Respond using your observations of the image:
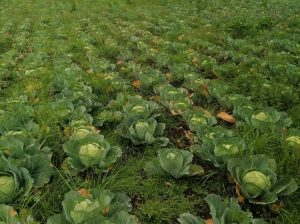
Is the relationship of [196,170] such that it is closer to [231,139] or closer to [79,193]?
[231,139]

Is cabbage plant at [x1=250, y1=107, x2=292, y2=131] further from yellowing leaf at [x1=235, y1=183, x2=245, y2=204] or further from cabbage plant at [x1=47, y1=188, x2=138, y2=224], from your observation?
cabbage plant at [x1=47, y1=188, x2=138, y2=224]

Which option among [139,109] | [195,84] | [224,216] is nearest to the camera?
[224,216]

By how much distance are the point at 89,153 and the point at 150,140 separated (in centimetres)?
95

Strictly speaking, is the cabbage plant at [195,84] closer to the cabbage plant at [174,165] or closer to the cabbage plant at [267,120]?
the cabbage plant at [267,120]

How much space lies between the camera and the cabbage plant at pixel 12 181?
11.0ft

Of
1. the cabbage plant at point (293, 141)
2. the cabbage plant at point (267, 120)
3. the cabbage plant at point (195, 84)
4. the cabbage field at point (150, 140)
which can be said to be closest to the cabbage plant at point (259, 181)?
the cabbage field at point (150, 140)

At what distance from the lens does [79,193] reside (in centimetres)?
322

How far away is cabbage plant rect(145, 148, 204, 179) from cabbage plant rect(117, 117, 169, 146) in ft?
1.88

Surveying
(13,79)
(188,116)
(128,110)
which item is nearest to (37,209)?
(128,110)

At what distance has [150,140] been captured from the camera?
4562 mm

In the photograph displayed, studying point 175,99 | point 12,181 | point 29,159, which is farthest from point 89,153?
point 175,99

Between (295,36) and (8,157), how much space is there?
29.1 ft

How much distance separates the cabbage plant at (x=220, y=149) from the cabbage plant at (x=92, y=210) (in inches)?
48.2

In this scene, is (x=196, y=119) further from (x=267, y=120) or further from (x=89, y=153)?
(x=89, y=153)
